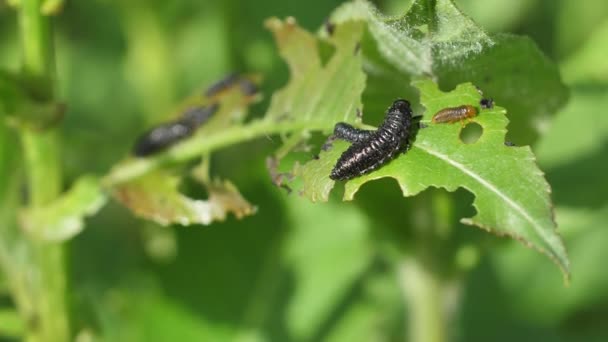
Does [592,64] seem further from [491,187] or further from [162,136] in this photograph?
[491,187]

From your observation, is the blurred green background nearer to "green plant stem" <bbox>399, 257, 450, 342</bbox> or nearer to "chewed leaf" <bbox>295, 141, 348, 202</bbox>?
"green plant stem" <bbox>399, 257, 450, 342</bbox>

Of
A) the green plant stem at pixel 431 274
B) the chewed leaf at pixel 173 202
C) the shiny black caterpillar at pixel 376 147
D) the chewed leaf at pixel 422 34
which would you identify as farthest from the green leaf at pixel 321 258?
the shiny black caterpillar at pixel 376 147

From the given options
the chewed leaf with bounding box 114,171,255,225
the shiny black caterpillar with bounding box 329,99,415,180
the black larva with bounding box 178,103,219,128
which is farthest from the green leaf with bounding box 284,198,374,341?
the shiny black caterpillar with bounding box 329,99,415,180

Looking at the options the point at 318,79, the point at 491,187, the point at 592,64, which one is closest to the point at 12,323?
the point at 318,79

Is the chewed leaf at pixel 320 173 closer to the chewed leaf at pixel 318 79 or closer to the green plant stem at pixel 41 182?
the chewed leaf at pixel 318 79

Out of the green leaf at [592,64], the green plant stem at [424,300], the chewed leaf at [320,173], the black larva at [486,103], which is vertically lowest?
the green plant stem at [424,300]

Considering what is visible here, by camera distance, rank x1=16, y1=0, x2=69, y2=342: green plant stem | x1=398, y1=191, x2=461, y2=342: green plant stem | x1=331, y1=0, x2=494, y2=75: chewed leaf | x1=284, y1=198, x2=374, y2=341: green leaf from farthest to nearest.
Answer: x1=284, y1=198, x2=374, y2=341: green leaf, x1=398, y1=191, x2=461, y2=342: green plant stem, x1=16, y1=0, x2=69, y2=342: green plant stem, x1=331, y1=0, x2=494, y2=75: chewed leaf

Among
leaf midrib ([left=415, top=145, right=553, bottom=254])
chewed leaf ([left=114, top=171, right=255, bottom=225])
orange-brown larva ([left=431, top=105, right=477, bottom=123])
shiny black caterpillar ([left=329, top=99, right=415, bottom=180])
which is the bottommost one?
chewed leaf ([left=114, top=171, right=255, bottom=225])
